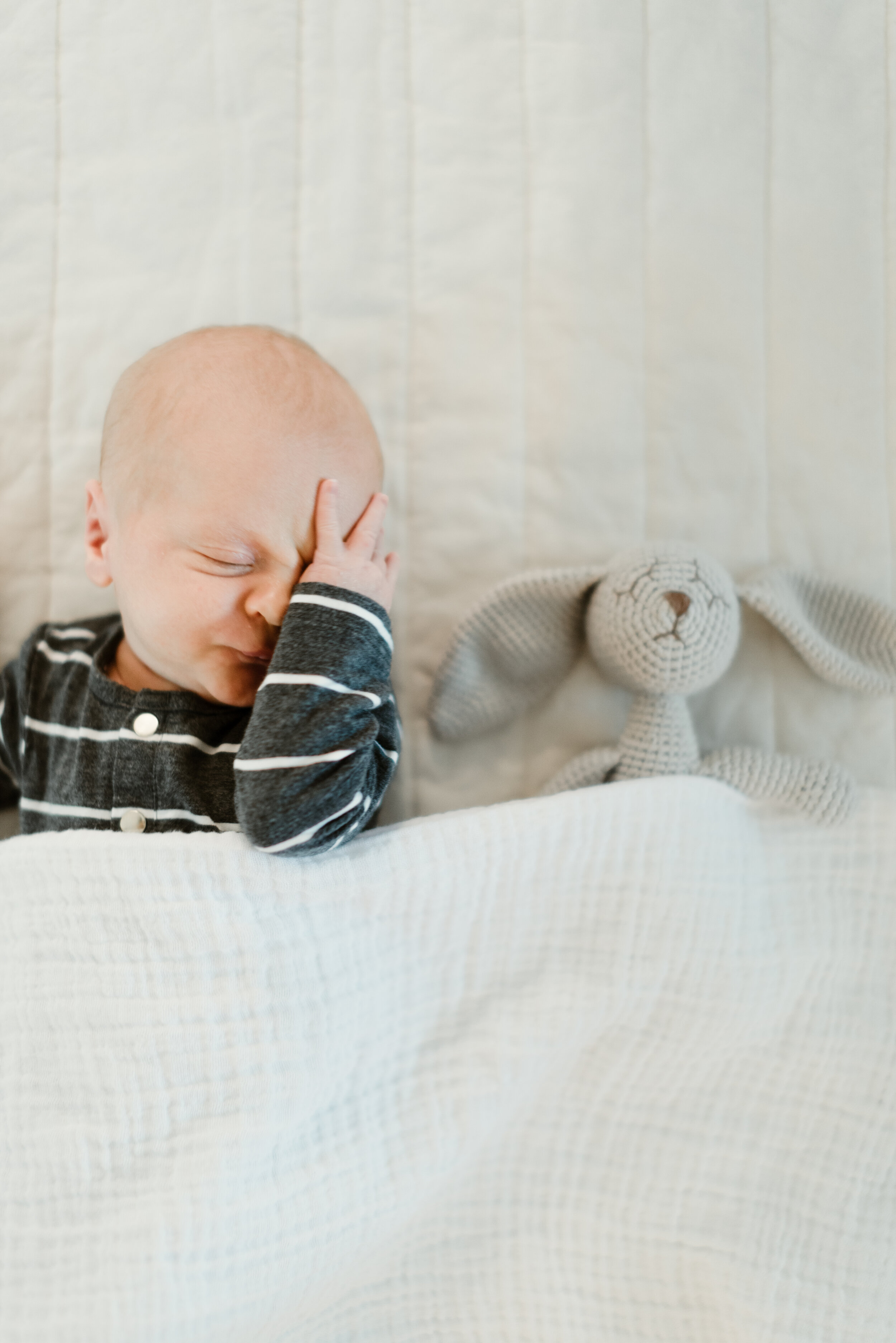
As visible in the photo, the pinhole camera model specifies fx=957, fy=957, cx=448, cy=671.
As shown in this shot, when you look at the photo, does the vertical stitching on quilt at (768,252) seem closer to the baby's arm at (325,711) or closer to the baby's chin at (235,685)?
the baby's arm at (325,711)

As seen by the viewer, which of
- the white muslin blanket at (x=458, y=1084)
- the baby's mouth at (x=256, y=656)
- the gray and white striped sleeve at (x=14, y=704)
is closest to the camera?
the white muslin blanket at (x=458, y=1084)

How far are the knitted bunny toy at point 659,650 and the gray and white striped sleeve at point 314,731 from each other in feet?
0.50

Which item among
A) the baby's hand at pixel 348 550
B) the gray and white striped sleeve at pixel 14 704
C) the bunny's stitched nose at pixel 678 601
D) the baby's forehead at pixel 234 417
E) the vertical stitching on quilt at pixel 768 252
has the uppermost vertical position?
the vertical stitching on quilt at pixel 768 252

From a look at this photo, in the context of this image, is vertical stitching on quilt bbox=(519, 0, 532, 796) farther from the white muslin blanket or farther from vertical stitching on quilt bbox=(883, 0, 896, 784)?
vertical stitching on quilt bbox=(883, 0, 896, 784)

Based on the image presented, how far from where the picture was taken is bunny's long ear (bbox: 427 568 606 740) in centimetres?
90

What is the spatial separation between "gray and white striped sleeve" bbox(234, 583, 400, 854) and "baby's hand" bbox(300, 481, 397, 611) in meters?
0.01

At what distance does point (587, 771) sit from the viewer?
2.99 ft

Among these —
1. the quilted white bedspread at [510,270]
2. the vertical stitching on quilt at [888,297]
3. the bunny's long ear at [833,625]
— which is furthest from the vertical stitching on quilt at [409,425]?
the vertical stitching on quilt at [888,297]

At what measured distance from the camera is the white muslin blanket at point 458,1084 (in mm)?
702

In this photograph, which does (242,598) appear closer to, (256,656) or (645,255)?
(256,656)

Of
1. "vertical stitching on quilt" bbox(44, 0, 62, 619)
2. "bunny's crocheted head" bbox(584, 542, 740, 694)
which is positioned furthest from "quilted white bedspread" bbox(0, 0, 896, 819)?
"bunny's crocheted head" bbox(584, 542, 740, 694)

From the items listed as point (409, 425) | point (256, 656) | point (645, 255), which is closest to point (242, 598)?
point (256, 656)

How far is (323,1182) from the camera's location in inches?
28.9

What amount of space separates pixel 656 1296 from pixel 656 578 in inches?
23.1
